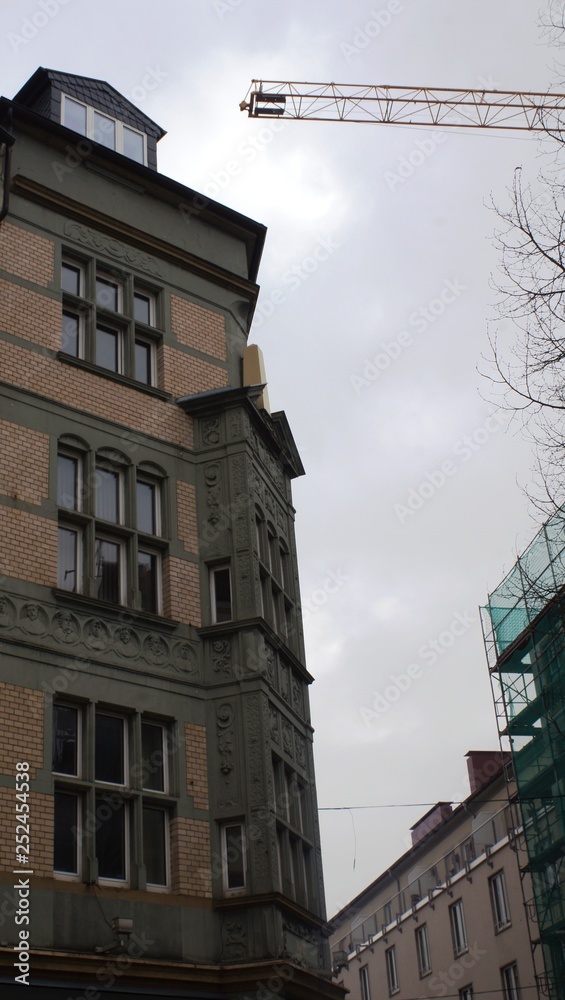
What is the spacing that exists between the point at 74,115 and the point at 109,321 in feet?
16.5

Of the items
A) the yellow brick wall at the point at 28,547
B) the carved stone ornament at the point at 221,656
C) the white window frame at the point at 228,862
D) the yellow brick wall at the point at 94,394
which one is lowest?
the white window frame at the point at 228,862

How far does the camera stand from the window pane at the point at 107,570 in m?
18.4

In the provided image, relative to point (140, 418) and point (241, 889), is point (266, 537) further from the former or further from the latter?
point (241, 889)

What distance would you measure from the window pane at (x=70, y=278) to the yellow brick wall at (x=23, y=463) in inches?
137

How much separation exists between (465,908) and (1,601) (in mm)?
32832

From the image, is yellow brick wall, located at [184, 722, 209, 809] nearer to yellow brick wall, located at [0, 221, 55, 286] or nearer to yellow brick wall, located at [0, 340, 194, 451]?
yellow brick wall, located at [0, 340, 194, 451]

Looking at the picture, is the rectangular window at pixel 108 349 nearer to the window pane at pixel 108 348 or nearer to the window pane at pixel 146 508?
the window pane at pixel 108 348

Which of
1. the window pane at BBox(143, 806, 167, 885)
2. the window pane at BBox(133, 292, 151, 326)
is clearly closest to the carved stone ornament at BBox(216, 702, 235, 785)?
the window pane at BBox(143, 806, 167, 885)

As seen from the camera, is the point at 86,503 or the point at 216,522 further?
the point at 216,522

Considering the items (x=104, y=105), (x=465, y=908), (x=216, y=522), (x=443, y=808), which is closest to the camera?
(x=216, y=522)

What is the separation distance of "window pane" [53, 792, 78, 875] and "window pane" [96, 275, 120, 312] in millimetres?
8913

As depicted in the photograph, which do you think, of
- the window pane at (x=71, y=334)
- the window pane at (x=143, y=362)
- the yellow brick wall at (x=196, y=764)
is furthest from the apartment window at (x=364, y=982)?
the window pane at (x=71, y=334)

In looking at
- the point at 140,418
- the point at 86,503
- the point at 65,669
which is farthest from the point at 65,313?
the point at 65,669

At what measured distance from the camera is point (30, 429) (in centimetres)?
1836
